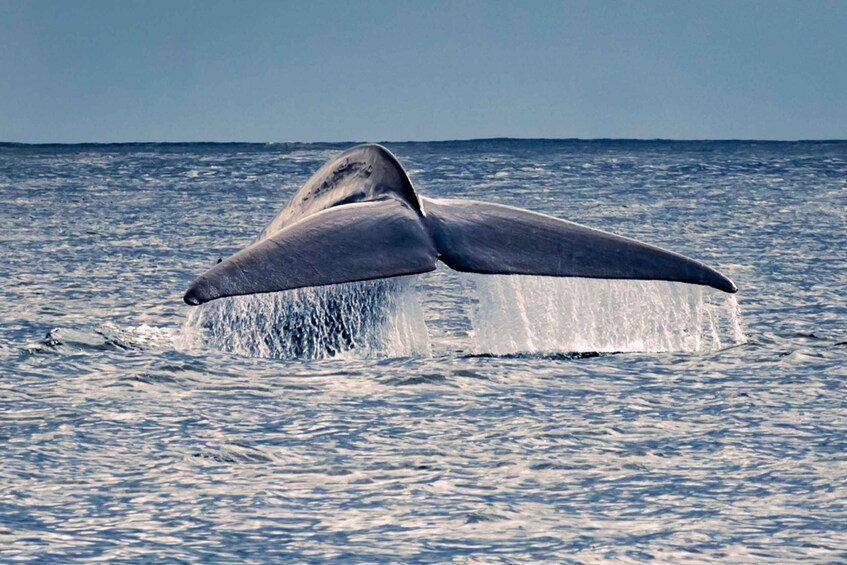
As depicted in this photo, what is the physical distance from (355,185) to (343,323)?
1.20 metres

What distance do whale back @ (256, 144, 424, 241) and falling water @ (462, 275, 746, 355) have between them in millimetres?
956

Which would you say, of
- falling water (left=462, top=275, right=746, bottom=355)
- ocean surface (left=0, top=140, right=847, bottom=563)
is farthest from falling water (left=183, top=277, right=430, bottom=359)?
falling water (left=462, top=275, right=746, bottom=355)

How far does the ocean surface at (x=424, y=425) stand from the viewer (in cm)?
696

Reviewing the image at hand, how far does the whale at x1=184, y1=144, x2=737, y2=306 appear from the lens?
927cm

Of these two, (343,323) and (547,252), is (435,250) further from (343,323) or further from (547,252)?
(343,323)

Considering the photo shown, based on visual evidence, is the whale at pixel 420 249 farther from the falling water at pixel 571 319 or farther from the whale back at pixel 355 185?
the falling water at pixel 571 319

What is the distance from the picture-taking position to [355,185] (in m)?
→ 11.1

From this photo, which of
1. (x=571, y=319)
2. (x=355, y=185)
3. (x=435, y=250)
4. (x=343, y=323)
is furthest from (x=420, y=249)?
(x=571, y=319)

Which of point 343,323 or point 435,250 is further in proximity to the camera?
point 343,323

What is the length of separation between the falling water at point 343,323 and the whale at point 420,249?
95 centimetres

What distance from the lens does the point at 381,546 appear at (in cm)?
682

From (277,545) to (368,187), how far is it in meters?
4.51

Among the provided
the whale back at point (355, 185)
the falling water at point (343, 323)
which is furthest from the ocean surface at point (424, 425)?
the whale back at point (355, 185)

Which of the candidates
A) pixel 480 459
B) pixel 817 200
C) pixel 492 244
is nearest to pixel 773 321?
pixel 492 244
